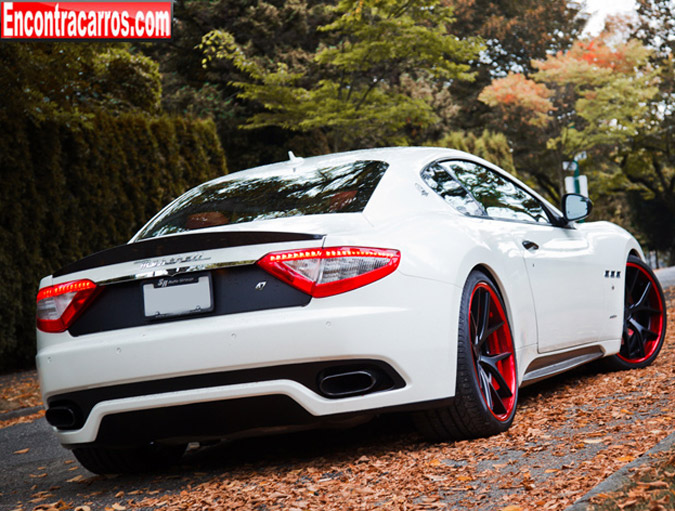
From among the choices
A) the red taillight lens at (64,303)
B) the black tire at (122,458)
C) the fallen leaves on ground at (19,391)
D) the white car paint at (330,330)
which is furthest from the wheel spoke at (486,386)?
the fallen leaves on ground at (19,391)

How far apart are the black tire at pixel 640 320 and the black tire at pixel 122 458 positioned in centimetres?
304

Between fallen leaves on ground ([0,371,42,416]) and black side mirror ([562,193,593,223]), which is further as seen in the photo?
fallen leaves on ground ([0,371,42,416])

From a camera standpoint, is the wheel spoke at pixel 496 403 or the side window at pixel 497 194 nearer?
the wheel spoke at pixel 496 403

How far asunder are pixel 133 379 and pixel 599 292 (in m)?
3.12

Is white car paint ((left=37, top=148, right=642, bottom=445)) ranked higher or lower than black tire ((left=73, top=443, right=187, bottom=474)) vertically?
higher

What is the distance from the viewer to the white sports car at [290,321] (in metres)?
3.68

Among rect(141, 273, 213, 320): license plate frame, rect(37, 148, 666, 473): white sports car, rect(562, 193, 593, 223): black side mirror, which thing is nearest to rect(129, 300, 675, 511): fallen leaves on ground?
rect(37, 148, 666, 473): white sports car

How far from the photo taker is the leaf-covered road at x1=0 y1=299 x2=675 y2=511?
3.30m

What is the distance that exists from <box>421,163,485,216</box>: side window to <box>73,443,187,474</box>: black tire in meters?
1.89

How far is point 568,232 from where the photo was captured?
5664 mm

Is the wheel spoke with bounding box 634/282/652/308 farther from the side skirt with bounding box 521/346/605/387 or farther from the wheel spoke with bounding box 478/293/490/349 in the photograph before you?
the wheel spoke with bounding box 478/293/490/349

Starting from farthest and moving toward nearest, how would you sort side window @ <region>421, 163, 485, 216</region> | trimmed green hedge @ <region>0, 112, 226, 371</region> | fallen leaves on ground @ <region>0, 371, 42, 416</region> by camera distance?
trimmed green hedge @ <region>0, 112, 226, 371</region> → fallen leaves on ground @ <region>0, 371, 42, 416</region> → side window @ <region>421, 163, 485, 216</region>

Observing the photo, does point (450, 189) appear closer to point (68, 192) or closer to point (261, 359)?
point (261, 359)

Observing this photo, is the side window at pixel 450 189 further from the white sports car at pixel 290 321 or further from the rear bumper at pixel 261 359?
the rear bumper at pixel 261 359
